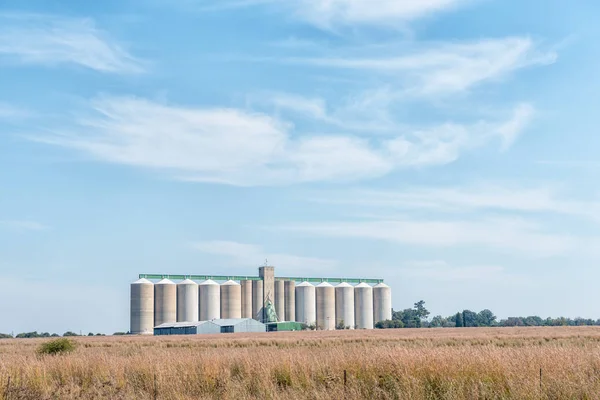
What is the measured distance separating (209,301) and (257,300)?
11.6m

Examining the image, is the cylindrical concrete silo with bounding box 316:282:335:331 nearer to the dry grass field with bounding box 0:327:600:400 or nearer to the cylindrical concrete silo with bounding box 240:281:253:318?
the cylindrical concrete silo with bounding box 240:281:253:318

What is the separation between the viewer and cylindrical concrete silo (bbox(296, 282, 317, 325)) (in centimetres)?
16888

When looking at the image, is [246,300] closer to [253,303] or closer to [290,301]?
[253,303]

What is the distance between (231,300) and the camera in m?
160

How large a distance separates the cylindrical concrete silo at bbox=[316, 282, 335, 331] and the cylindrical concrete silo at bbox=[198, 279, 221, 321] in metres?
25.4

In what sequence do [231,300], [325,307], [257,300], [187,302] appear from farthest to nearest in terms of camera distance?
[325,307], [257,300], [231,300], [187,302]

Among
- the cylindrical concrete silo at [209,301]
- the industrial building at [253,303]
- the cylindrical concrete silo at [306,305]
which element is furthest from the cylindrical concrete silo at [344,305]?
the cylindrical concrete silo at [209,301]

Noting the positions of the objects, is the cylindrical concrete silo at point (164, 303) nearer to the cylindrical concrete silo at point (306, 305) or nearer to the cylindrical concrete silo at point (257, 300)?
the cylindrical concrete silo at point (257, 300)

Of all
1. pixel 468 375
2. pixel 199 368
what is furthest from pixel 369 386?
pixel 199 368

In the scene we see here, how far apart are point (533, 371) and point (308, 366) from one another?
282 inches

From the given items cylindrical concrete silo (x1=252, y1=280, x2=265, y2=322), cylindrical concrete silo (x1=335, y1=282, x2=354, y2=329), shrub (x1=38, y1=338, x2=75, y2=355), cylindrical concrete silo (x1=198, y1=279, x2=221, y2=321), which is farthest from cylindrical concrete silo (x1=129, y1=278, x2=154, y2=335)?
shrub (x1=38, y1=338, x2=75, y2=355)

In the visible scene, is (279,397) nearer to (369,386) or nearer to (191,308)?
(369,386)

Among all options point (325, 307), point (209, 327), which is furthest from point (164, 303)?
point (325, 307)

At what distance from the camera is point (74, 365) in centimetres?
2555
